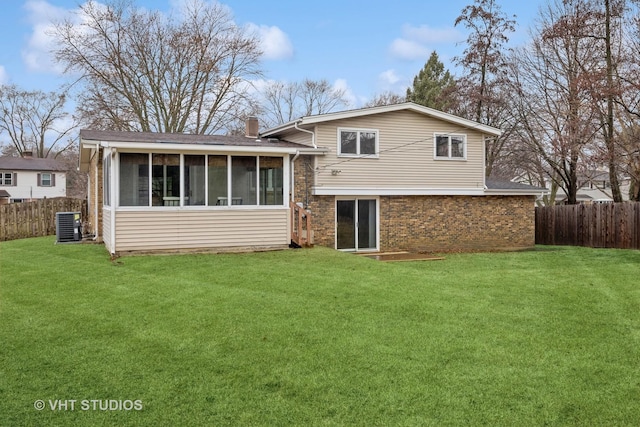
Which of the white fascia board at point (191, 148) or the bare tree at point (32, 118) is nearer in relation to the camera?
the white fascia board at point (191, 148)

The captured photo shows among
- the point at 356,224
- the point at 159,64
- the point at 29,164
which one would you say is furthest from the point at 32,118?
the point at 356,224

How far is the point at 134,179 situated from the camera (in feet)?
39.1

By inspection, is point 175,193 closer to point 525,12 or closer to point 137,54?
point 137,54

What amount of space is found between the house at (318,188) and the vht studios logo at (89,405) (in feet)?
26.9

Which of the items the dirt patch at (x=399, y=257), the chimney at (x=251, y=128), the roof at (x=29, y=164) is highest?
the roof at (x=29, y=164)

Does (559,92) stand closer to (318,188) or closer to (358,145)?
(358,145)

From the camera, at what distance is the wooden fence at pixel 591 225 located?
1630 centimetres

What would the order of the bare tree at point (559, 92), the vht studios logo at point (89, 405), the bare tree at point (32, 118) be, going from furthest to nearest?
1. the bare tree at point (32, 118)
2. the bare tree at point (559, 92)
3. the vht studios logo at point (89, 405)

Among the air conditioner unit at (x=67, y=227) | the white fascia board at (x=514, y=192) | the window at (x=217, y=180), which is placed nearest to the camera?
the window at (x=217, y=180)

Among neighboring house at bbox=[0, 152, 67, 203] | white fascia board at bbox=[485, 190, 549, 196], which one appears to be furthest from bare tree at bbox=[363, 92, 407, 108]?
neighboring house at bbox=[0, 152, 67, 203]

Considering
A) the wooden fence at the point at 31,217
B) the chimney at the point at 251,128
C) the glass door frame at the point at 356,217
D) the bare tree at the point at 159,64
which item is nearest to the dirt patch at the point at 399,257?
the glass door frame at the point at 356,217

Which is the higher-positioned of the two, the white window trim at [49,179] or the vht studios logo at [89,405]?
the white window trim at [49,179]

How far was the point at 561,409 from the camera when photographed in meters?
3.86

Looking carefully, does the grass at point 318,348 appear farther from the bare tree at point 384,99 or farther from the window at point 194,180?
the bare tree at point 384,99
